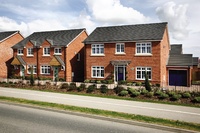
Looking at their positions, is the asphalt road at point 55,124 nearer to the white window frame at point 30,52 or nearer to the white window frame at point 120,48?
the white window frame at point 120,48

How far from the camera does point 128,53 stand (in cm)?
2817

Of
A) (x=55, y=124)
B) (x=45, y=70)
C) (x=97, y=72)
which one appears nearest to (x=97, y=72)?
(x=97, y=72)

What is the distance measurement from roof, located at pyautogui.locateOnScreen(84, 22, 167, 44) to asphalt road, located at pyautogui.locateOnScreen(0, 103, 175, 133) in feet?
61.8

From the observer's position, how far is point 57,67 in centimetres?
3384

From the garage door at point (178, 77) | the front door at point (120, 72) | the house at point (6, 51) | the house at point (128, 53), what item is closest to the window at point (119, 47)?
the house at point (128, 53)

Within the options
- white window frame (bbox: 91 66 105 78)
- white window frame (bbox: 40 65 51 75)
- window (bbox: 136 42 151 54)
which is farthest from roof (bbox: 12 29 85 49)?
window (bbox: 136 42 151 54)

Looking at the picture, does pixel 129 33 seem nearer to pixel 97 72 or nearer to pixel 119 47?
pixel 119 47

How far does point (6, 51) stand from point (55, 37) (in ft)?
39.0

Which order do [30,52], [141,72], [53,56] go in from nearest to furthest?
[141,72]
[53,56]
[30,52]

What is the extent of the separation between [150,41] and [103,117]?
18389 millimetres

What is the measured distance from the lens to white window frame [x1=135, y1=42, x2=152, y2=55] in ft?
88.0

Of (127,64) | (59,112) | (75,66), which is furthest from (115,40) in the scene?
(59,112)

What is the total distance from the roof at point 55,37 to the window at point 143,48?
12492 mm

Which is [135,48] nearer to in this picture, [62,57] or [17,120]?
[62,57]
